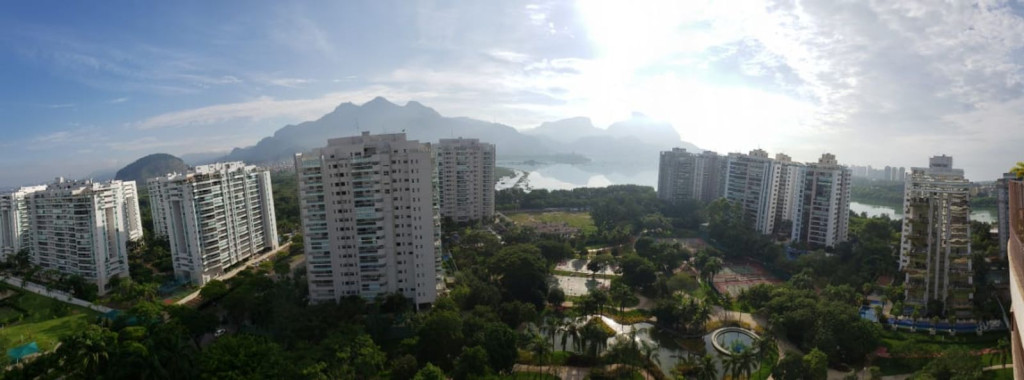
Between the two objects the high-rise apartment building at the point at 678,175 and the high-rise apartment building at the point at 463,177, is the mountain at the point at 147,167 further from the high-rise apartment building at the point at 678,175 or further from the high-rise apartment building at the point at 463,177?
the high-rise apartment building at the point at 678,175

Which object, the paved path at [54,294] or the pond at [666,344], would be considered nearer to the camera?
the pond at [666,344]

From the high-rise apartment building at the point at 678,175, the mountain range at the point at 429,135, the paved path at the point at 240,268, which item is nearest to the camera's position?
the paved path at the point at 240,268

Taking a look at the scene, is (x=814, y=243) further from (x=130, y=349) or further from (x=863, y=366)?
(x=130, y=349)

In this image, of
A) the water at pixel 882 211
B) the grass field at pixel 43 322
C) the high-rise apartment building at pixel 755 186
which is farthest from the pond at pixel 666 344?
the water at pixel 882 211

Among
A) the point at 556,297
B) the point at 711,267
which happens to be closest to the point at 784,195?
the point at 711,267

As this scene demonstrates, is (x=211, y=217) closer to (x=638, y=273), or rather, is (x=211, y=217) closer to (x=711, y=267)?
(x=638, y=273)

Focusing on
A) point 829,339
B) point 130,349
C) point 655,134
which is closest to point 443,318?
point 130,349
